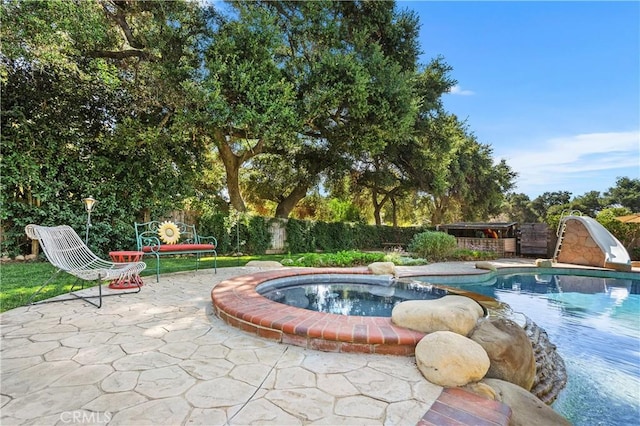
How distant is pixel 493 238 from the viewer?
1534 cm

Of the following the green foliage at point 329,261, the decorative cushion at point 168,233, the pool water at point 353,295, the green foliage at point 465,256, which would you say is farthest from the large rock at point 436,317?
the green foliage at point 465,256

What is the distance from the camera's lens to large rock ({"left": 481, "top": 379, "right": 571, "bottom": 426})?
1699 millimetres

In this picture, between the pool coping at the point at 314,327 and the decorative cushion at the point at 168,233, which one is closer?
the pool coping at the point at 314,327

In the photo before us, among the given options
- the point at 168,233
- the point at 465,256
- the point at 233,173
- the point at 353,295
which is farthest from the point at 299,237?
the point at 353,295

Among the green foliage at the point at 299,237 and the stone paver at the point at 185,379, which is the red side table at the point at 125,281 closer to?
the stone paver at the point at 185,379

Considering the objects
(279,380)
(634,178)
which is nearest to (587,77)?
(279,380)

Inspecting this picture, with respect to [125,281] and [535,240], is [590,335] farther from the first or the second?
[535,240]

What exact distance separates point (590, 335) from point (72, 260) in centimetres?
719

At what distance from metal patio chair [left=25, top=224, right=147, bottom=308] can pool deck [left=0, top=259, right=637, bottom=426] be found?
620mm

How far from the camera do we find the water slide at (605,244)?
10.1 m

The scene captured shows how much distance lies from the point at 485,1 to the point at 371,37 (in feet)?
11.7

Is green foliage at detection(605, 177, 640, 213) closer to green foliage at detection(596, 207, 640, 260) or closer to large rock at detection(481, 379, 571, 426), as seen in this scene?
green foliage at detection(596, 207, 640, 260)

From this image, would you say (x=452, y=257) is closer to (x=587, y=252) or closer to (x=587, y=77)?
(x=587, y=252)

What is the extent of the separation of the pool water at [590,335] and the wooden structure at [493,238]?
6.25 metres
